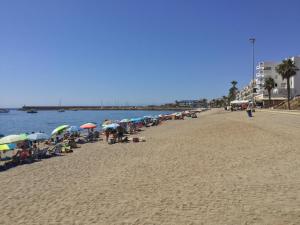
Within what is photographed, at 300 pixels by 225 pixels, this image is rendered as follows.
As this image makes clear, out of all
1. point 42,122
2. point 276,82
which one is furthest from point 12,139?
point 276,82

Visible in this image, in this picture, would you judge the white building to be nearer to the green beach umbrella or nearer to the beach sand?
the beach sand

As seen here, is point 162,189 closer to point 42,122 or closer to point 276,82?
point 42,122

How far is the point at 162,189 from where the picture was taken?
9.04m

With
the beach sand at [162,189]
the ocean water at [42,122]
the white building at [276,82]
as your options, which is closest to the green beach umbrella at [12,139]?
the beach sand at [162,189]

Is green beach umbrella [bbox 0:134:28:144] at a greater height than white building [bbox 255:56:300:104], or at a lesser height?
lesser

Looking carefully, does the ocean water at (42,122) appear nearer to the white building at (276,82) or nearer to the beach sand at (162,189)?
the beach sand at (162,189)

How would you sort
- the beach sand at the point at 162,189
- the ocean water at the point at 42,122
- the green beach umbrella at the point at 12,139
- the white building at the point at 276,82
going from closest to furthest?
the beach sand at the point at 162,189, the green beach umbrella at the point at 12,139, the ocean water at the point at 42,122, the white building at the point at 276,82

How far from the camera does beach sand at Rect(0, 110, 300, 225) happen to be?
687 centimetres

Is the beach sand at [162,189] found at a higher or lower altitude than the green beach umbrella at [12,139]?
lower

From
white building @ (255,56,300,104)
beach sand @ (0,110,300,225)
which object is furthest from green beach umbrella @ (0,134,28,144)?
white building @ (255,56,300,104)

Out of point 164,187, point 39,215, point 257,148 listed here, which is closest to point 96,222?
point 39,215

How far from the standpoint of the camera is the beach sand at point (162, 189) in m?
6.87

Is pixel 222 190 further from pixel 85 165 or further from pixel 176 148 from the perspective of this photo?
pixel 176 148

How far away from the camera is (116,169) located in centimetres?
1245
